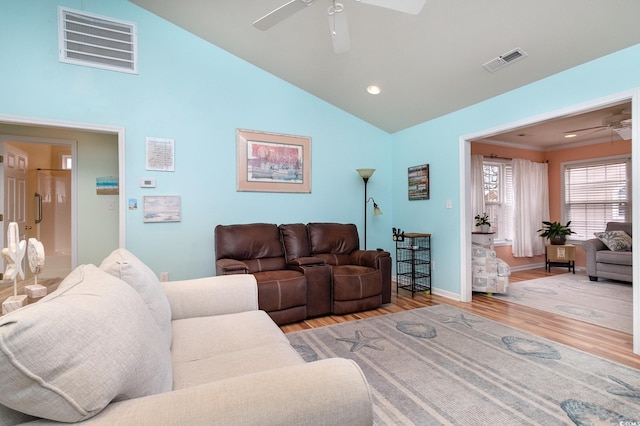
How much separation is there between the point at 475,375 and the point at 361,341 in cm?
86

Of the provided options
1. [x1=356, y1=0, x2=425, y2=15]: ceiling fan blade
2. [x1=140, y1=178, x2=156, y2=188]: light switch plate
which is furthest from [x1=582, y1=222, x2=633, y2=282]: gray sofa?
[x1=140, y1=178, x2=156, y2=188]: light switch plate

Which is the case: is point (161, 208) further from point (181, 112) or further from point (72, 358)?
point (72, 358)

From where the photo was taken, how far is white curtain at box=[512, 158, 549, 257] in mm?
5734

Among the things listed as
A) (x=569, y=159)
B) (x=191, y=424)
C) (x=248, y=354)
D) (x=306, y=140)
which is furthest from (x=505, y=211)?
(x=191, y=424)

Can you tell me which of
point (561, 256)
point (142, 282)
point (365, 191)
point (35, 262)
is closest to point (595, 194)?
point (561, 256)

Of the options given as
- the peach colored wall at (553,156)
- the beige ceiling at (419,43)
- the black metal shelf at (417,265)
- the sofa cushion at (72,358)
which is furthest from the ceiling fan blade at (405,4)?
the peach colored wall at (553,156)

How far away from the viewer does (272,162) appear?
3916mm

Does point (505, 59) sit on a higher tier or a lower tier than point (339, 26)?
higher

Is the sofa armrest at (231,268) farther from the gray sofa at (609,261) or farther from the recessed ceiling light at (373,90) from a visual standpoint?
the gray sofa at (609,261)

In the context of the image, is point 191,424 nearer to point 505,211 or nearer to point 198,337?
point 198,337

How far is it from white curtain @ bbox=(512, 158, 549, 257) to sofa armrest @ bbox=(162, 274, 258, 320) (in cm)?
552

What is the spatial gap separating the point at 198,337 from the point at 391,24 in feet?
9.42

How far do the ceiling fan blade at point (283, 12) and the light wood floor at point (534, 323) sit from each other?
2.50m

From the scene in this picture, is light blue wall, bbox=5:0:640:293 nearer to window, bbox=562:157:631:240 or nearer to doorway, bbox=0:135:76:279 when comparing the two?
doorway, bbox=0:135:76:279
